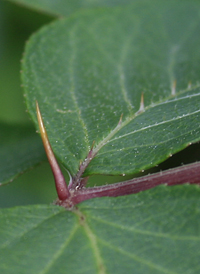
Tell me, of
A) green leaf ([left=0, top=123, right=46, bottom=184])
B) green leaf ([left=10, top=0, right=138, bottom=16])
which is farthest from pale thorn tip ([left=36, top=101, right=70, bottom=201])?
green leaf ([left=10, top=0, right=138, bottom=16])

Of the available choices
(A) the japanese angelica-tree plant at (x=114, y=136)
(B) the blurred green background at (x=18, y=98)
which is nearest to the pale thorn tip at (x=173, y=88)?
(A) the japanese angelica-tree plant at (x=114, y=136)

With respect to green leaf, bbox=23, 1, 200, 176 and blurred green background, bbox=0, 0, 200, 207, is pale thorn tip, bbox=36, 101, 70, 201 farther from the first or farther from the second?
blurred green background, bbox=0, 0, 200, 207

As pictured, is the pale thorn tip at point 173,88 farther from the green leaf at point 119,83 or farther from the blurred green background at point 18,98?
the blurred green background at point 18,98

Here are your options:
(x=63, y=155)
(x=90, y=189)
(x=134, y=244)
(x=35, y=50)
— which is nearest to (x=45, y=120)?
(x=63, y=155)

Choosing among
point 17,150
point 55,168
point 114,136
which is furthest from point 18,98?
point 55,168

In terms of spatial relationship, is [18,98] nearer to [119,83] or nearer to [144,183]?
[119,83]
